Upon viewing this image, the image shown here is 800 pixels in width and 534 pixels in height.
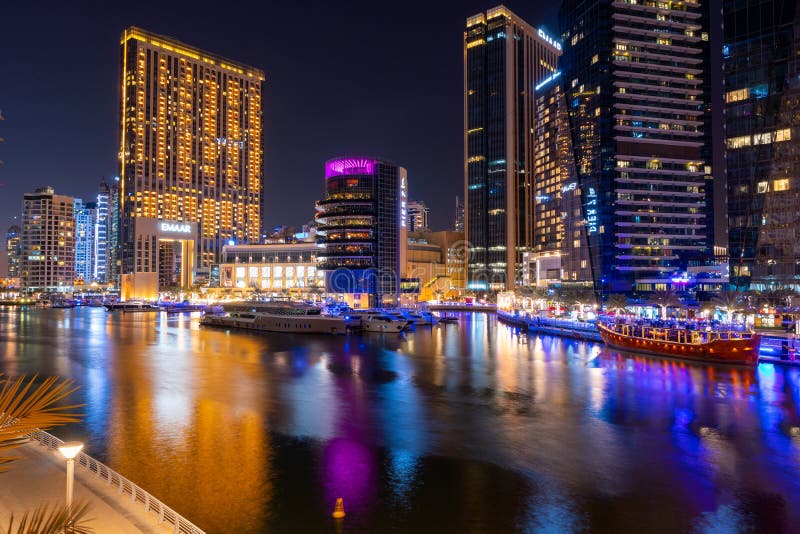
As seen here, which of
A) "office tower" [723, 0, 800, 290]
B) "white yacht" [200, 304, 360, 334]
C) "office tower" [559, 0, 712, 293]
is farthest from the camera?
"office tower" [559, 0, 712, 293]

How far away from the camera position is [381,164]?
14912 centimetres

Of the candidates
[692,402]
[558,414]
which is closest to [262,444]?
[558,414]

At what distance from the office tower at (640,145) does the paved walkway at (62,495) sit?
4705 inches

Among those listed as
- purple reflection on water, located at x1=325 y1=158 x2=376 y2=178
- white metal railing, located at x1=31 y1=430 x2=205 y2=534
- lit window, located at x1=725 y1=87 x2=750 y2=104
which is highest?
purple reflection on water, located at x1=325 y1=158 x2=376 y2=178

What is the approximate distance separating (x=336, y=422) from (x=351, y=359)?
2753cm

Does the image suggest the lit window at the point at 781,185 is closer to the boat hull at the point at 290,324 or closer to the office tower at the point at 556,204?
the office tower at the point at 556,204

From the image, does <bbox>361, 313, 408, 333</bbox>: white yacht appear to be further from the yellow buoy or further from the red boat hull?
the yellow buoy

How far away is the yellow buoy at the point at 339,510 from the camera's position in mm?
19500

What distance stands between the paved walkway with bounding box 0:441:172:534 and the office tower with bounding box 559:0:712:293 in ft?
392

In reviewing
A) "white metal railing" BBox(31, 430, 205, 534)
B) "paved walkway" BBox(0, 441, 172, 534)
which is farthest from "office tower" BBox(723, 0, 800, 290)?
"paved walkway" BBox(0, 441, 172, 534)

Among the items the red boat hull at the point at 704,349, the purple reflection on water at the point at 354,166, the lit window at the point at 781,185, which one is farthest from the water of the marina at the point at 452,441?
the purple reflection on water at the point at 354,166

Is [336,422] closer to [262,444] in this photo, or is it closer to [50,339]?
[262,444]

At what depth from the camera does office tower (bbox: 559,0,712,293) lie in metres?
124

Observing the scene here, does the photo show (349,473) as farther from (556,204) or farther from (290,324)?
(556,204)
